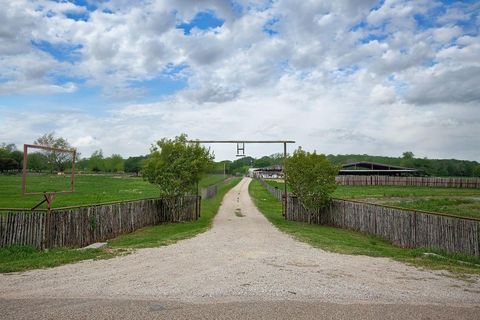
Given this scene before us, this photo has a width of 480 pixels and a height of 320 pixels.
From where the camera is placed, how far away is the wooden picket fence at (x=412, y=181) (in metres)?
64.4

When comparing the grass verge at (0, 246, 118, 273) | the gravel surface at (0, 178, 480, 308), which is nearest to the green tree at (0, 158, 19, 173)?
the grass verge at (0, 246, 118, 273)

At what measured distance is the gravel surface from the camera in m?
7.61

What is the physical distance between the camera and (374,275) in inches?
380

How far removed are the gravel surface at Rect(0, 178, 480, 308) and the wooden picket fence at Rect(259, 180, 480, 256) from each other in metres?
3.32

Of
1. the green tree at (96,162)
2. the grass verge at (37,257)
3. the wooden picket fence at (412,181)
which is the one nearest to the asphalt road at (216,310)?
the grass verge at (37,257)

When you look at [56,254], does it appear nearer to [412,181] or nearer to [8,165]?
[8,165]

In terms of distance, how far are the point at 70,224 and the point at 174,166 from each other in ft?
30.4

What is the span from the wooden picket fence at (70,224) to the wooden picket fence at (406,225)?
11.6m

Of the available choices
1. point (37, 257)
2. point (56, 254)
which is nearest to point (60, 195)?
point (56, 254)

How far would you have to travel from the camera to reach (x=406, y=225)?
53.6ft

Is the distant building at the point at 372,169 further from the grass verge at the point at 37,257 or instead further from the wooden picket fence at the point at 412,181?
the grass verge at the point at 37,257

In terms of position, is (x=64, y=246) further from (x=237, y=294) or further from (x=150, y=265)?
(x=237, y=294)

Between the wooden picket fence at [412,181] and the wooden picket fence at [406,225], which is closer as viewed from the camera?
the wooden picket fence at [406,225]

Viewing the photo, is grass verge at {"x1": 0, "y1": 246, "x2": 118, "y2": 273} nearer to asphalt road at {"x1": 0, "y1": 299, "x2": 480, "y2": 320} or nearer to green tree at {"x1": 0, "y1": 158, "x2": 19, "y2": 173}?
asphalt road at {"x1": 0, "y1": 299, "x2": 480, "y2": 320}
